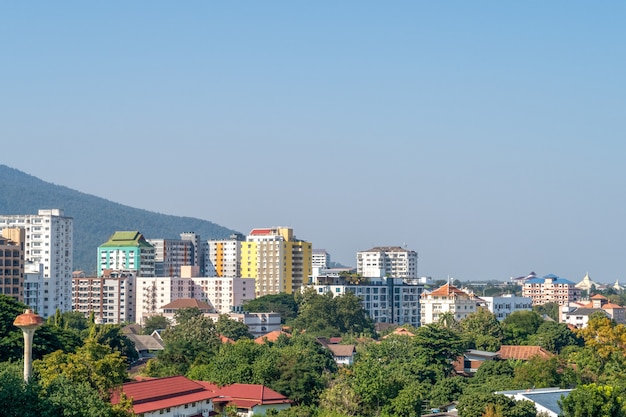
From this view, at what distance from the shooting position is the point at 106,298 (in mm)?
92188

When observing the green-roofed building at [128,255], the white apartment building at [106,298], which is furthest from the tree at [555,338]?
the green-roofed building at [128,255]

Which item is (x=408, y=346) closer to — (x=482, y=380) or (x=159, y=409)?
(x=482, y=380)

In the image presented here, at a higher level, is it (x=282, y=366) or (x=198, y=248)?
(x=198, y=248)

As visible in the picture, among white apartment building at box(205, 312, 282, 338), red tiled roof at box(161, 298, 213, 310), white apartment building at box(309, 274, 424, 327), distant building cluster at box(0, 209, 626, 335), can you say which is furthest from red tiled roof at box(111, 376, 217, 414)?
white apartment building at box(309, 274, 424, 327)

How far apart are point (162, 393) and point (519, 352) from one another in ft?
77.3

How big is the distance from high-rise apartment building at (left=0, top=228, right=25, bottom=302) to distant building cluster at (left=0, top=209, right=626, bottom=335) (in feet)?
0.20

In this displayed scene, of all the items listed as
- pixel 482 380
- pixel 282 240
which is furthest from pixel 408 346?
pixel 282 240

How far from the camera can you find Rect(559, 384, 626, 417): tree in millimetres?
31344

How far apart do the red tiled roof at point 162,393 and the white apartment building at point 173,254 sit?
271ft

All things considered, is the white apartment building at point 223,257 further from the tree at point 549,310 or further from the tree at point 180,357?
the tree at point 180,357

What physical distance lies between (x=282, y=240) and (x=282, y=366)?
65.1 meters

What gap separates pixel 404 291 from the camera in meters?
91.2

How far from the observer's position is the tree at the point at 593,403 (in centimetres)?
3134

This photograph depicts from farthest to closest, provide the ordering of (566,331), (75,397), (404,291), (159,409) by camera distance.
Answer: (404,291) < (566,331) < (159,409) < (75,397)
